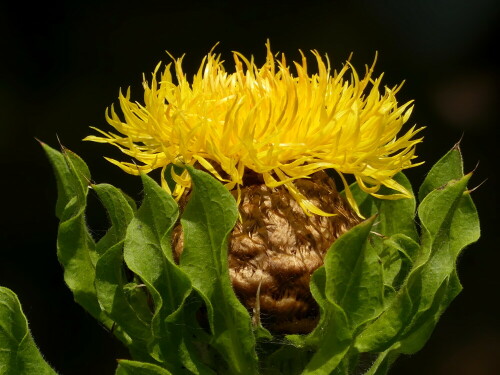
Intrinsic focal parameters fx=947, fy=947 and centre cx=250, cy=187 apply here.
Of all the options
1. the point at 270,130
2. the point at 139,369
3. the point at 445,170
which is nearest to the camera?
the point at 139,369

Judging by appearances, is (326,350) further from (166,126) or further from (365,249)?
(166,126)

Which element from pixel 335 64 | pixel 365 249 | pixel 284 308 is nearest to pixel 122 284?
pixel 284 308

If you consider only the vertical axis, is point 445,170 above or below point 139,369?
above

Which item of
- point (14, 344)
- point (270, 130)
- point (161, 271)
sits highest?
point (270, 130)

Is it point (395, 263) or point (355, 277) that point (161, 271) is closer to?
point (355, 277)

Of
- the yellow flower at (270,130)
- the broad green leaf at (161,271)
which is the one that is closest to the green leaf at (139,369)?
the broad green leaf at (161,271)

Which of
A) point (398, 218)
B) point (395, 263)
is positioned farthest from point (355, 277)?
point (398, 218)
